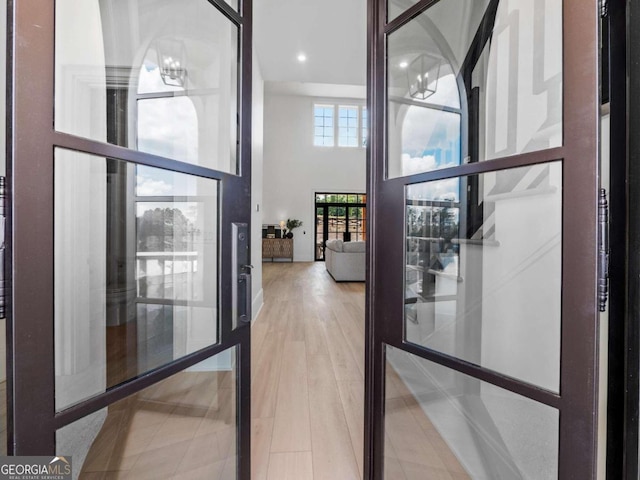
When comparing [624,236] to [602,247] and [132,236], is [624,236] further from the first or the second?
[132,236]

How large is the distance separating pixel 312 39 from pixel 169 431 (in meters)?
3.68

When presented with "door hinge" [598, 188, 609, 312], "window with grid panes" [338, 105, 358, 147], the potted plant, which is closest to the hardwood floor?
"door hinge" [598, 188, 609, 312]

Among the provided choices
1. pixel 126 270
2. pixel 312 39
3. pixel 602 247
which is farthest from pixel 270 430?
pixel 312 39

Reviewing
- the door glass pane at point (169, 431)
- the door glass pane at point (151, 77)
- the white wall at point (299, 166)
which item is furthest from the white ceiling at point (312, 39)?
the white wall at point (299, 166)

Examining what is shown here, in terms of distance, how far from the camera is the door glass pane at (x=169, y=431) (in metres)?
0.84

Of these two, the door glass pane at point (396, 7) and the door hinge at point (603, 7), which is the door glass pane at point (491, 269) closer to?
the door hinge at point (603, 7)

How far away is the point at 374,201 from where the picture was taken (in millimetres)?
1146

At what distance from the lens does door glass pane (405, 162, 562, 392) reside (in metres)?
0.74

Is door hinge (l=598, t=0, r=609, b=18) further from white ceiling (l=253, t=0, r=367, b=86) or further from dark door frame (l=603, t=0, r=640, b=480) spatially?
white ceiling (l=253, t=0, r=367, b=86)

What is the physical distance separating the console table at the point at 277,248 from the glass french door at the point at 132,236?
26.2ft

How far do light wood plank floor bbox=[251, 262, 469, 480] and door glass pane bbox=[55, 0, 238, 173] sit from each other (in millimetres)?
1164

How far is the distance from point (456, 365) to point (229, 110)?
Answer: 3.92 feet

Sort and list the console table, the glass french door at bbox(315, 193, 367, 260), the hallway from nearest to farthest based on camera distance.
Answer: the hallway < the console table < the glass french door at bbox(315, 193, 367, 260)

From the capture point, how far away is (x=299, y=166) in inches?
375
